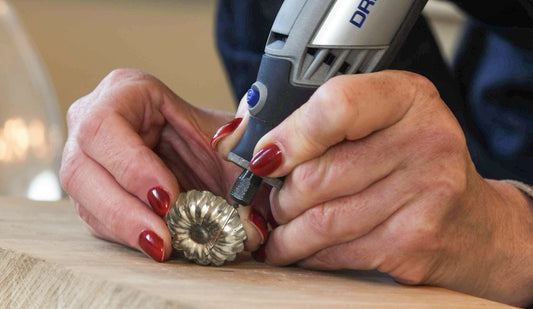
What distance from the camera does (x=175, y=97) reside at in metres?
0.69

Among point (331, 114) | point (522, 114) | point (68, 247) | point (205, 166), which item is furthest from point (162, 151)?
point (522, 114)

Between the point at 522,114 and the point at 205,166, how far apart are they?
1.48 feet

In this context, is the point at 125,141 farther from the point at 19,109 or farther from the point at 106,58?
the point at 106,58

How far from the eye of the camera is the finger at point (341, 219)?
1.65 ft

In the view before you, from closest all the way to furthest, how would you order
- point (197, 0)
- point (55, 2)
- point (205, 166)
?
point (205, 166)
point (55, 2)
point (197, 0)

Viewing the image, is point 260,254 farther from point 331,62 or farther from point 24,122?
point 24,122

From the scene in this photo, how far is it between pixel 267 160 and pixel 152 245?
0.12 meters

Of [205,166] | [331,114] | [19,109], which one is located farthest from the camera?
[19,109]

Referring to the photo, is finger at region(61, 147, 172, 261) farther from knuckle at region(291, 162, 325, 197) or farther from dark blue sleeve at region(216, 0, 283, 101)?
dark blue sleeve at region(216, 0, 283, 101)

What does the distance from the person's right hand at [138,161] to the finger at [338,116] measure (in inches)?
3.2

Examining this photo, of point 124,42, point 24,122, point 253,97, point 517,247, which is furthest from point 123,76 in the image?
point 124,42

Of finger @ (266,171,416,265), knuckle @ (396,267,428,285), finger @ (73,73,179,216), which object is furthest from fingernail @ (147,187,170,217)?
knuckle @ (396,267,428,285)

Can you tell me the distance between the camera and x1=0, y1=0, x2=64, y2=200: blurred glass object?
1320 mm

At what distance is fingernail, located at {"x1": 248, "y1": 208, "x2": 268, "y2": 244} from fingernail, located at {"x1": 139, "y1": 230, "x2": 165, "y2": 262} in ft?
0.27
